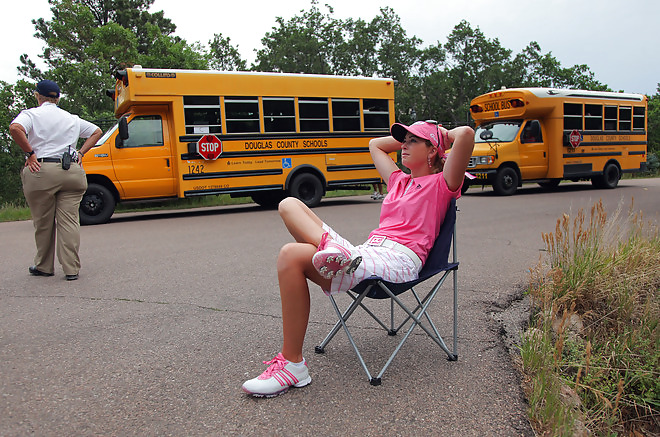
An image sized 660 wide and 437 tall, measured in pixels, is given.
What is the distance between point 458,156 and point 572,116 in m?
14.2

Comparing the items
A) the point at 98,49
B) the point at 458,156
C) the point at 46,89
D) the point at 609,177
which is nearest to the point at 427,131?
the point at 458,156

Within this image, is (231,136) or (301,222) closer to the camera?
(301,222)

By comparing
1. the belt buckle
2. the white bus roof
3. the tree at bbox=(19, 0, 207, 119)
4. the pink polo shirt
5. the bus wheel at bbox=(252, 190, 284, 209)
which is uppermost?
the tree at bbox=(19, 0, 207, 119)

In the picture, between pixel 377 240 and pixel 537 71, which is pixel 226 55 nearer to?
pixel 537 71

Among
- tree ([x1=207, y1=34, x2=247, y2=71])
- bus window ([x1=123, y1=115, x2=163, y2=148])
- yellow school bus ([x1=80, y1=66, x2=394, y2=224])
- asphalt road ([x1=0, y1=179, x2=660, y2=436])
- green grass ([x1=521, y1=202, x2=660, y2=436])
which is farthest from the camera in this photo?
tree ([x1=207, y1=34, x2=247, y2=71])

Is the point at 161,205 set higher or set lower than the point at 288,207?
lower

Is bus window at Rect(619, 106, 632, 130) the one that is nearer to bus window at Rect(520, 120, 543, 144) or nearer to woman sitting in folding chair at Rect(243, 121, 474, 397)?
bus window at Rect(520, 120, 543, 144)

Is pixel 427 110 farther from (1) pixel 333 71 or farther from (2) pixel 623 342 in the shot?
(2) pixel 623 342

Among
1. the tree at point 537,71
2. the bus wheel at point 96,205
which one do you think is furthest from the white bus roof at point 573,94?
the tree at point 537,71

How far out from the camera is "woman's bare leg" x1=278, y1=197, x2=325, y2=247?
8.93ft

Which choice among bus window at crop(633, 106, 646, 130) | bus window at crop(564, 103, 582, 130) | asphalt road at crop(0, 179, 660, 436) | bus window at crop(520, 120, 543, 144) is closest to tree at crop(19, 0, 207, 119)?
bus window at crop(520, 120, 543, 144)

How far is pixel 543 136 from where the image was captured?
15375 millimetres

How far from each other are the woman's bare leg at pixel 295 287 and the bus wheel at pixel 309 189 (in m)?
9.55

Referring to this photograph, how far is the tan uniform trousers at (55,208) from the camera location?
5477 mm
